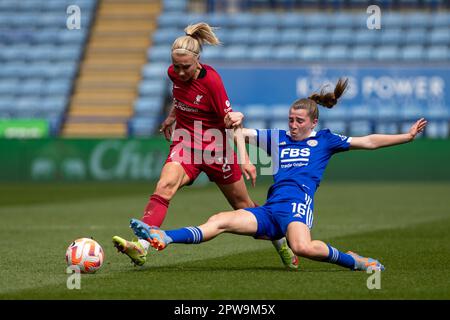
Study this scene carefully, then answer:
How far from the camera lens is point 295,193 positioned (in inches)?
321

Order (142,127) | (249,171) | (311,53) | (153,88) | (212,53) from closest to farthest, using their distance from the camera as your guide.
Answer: (249,171) → (142,127) → (311,53) → (212,53) → (153,88)

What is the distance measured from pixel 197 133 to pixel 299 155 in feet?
3.01

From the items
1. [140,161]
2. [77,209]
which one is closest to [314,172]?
[77,209]

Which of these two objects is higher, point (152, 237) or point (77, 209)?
point (152, 237)

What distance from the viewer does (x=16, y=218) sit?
1451 centimetres

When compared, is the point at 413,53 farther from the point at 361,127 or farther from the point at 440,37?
the point at 361,127

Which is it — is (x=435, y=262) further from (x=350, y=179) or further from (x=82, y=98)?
(x=82, y=98)

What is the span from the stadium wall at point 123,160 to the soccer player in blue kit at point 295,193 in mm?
16426

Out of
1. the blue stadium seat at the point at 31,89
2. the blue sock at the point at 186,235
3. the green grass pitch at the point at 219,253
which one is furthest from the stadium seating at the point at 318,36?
the blue sock at the point at 186,235

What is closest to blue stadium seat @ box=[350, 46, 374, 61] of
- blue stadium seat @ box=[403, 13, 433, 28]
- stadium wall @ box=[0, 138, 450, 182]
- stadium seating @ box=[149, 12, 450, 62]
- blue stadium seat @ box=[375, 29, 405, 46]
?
stadium seating @ box=[149, 12, 450, 62]

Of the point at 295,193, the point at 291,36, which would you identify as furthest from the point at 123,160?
the point at 295,193

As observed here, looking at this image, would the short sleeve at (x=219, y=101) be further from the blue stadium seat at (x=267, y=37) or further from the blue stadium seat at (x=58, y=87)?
the blue stadium seat at (x=58, y=87)

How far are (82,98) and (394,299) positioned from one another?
23.9 metres
